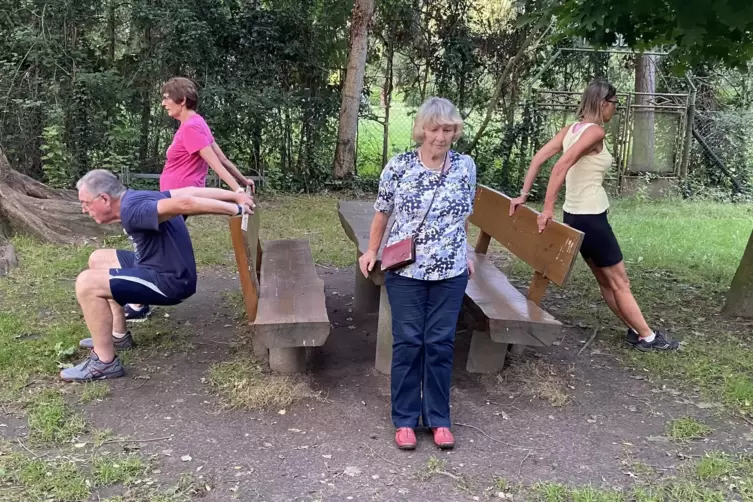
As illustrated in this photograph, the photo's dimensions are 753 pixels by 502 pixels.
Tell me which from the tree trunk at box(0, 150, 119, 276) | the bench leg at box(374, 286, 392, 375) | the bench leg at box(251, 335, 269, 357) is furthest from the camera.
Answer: the tree trunk at box(0, 150, 119, 276)

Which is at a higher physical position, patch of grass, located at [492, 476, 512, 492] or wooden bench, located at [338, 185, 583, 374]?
wooden bench, located at [338, 185, 583, 374]

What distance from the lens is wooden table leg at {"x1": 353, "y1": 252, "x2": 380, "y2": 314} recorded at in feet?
17.1

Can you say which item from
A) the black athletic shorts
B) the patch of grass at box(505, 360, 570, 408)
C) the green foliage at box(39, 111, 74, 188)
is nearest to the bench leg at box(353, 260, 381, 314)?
the patch of grass at box(505, 360, 570, 408)

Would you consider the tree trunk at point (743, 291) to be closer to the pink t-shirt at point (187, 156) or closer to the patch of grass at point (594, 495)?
the patch of grass at point (594, 495)

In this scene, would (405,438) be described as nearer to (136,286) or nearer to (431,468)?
(431,468)

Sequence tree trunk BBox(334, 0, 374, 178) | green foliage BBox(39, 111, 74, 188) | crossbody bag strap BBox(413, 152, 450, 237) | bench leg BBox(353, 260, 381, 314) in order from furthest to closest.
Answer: tree trunk BBox(334, 0, 374, 178) < green foliage BBox(39, 111, 74, 188) < bench leg BBox(353, 260, 381, 314) < crossbody bag strap BBox(413, 152, 450, 237)

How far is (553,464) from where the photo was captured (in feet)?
10.4

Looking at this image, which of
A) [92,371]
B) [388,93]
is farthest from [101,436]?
[388,93]

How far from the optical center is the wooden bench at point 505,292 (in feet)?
11.8

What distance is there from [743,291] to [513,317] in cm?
267

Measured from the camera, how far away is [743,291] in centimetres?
525

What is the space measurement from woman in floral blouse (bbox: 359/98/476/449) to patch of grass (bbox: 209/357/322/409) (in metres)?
0.65

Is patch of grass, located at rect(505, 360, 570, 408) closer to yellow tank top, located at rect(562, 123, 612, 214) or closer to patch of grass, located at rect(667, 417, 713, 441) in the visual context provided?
patch of grass, located at rect(667, 417, 713, 441)

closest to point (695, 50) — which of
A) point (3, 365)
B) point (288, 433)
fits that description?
point (288, 433)
